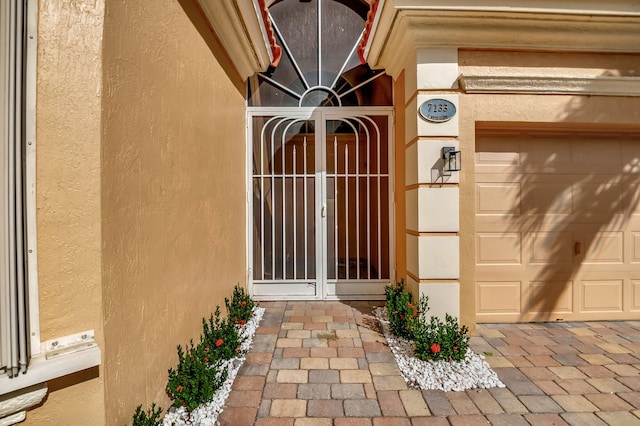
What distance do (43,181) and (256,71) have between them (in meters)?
3.63

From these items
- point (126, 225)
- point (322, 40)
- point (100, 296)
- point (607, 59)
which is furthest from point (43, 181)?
point (607, 59)

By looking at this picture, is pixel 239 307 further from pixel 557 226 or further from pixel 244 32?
pixel 557 226

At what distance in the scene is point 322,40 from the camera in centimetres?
479

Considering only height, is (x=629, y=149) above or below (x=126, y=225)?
above

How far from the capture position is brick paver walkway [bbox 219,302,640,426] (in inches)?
92.0

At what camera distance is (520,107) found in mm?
3412

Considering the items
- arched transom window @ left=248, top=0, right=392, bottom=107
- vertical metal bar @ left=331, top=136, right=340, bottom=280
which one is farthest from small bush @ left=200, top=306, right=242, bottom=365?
arched transom window @ left=248, top=0, right=392, bottom=107

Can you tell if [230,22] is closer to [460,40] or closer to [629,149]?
[460,40]

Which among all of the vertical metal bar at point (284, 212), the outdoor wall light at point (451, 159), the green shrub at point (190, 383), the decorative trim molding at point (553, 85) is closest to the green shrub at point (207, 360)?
the green shrub at point (190, 383)

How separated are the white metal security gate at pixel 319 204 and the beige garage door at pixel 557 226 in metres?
1.42

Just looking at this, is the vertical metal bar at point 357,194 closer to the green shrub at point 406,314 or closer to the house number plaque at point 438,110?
the green shrub at point 406,314

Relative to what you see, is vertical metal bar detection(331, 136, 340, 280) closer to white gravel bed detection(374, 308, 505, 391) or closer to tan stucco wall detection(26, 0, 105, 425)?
white gravel bed detection(374, 308, 505, 391)

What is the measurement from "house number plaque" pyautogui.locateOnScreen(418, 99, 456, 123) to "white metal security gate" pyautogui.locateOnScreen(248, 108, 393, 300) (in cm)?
127

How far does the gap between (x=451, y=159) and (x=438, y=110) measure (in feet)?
1.87
